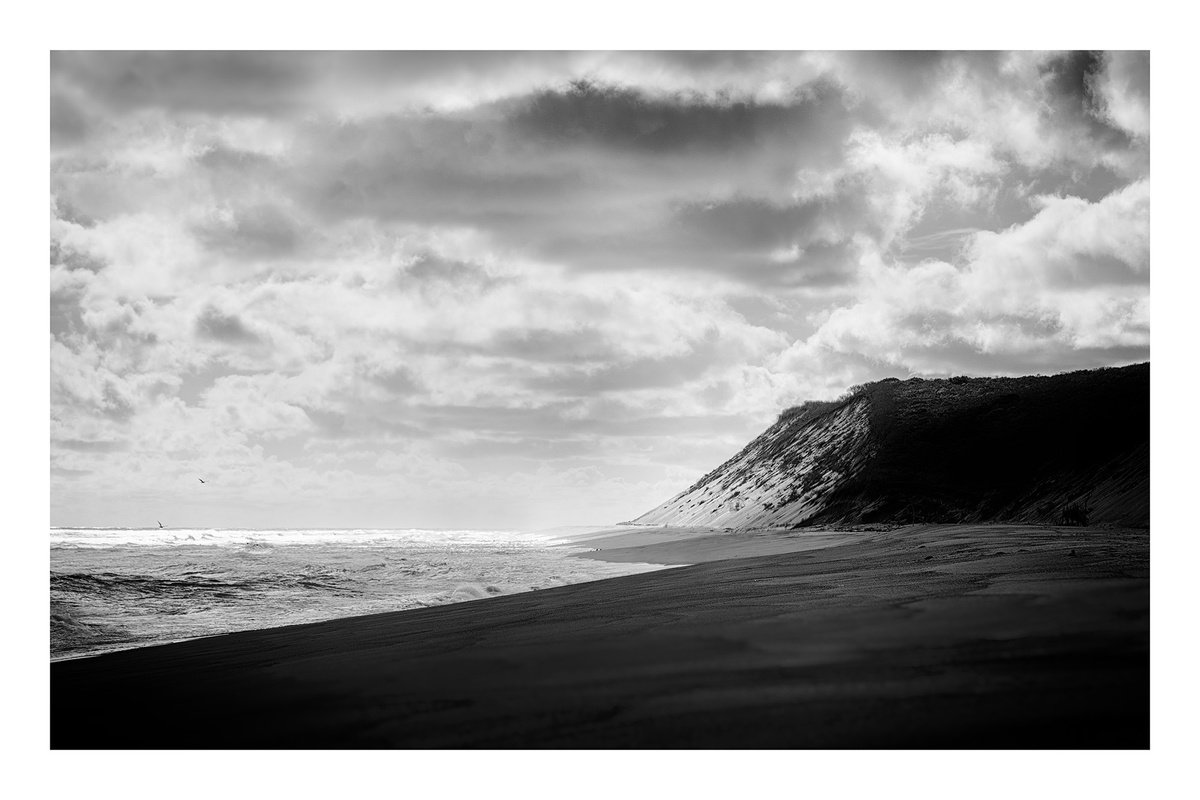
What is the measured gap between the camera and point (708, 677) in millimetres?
4023

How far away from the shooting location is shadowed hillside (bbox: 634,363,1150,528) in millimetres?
15656

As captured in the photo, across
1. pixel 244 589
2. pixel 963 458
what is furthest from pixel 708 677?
pixel 963 458

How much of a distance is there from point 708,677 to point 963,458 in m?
20.7

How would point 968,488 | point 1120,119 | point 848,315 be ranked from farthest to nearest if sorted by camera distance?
point 968,488 → point 848,315 → point 1120,119

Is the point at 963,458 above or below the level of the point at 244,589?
above

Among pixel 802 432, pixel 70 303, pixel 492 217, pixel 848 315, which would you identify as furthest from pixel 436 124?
pixel 802 432

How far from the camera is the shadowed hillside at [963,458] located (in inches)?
616

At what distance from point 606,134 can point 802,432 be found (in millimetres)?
26021

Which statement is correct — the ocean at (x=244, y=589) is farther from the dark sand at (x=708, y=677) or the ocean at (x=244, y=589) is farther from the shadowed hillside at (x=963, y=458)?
the shadowed hillside at (x=963, y=458)

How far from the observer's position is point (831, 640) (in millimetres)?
4418

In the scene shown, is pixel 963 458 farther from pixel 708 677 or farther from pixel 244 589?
pixel 708 677

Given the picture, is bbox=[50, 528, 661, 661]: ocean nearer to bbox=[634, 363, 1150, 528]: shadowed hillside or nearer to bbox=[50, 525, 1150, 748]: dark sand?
bbox=[50, 525, 1150, 748]: dark sand

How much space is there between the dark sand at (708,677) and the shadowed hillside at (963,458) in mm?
9177
